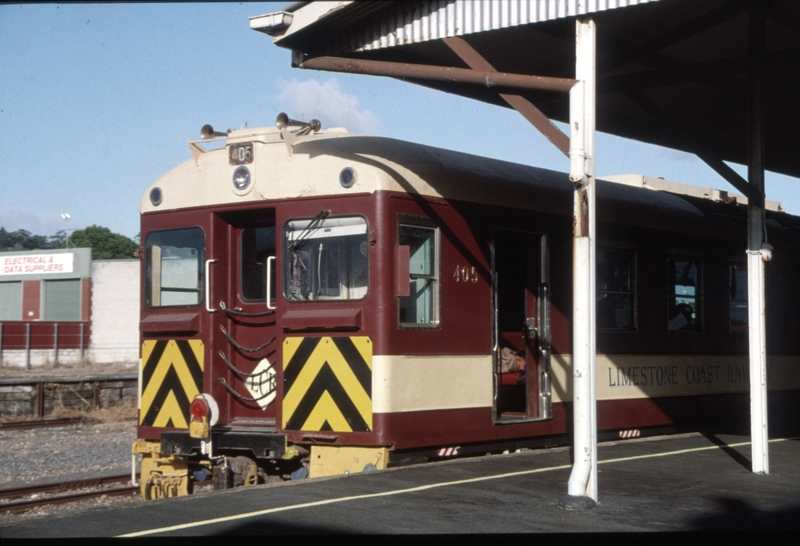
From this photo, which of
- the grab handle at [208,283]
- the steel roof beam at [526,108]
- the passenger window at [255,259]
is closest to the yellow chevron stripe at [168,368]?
the grab handle at [208,283]

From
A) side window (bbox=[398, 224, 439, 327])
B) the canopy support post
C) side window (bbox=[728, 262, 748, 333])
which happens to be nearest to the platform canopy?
the canopy support post

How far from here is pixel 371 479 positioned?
8156mm

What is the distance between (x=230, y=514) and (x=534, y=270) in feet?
15.7

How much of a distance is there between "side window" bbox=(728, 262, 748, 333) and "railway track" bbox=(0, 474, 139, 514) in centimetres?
769

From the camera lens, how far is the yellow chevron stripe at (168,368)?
9.75 meters

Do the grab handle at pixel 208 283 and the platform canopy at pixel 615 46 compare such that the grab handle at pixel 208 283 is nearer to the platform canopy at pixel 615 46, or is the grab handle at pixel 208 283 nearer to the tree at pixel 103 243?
the platform canopy at pixel 615 46

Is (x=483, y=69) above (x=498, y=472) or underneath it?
above

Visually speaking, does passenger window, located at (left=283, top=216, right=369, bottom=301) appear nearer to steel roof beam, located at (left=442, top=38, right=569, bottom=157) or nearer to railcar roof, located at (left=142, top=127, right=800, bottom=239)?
railcar roof, located at (left=142, top=127, right=800, bottom=239)

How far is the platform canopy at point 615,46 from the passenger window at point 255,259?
6.39 feet

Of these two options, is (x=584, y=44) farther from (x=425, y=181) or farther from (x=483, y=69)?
(x=425, y=181)

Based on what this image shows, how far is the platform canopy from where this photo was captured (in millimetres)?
8008

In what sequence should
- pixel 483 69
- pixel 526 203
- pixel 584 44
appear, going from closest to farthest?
pixel 584 44, pixel 483 69, pixel 526 203

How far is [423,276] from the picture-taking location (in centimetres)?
916

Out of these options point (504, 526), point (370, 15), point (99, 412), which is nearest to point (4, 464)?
point (99, 412)
